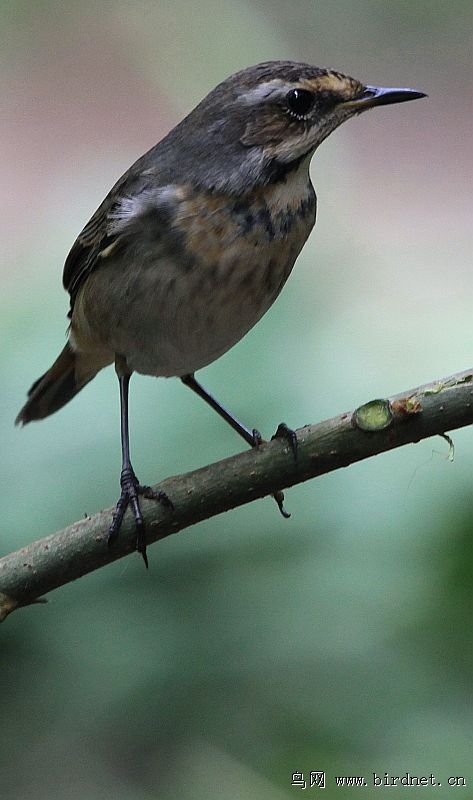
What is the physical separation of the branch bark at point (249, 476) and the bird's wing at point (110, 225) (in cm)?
90

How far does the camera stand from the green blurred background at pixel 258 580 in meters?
3.47

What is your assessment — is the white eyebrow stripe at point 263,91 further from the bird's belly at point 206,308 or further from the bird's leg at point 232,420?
the bird's leg at point 232,420

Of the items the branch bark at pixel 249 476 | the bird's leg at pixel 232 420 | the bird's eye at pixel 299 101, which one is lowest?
the branch bark at pixel 249 476

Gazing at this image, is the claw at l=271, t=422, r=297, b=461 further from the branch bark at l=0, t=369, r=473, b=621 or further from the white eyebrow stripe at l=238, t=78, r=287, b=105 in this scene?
the white eyebrow stripe at l=238, t=78, r=287, b=105

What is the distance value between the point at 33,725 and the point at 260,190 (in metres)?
2.05

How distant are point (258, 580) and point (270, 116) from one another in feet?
5.06

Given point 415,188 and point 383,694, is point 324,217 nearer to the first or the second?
point 415,188

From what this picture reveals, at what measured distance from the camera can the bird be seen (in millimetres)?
3047

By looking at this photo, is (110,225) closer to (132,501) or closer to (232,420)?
(232,420)

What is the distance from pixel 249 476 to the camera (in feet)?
8.96

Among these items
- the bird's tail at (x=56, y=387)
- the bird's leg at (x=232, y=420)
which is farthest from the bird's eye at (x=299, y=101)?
the bird's tail at (x=56, y=387)

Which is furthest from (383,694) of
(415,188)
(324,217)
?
(415,188)

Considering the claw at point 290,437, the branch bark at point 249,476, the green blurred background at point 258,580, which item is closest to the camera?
the branch bark at point 249,476

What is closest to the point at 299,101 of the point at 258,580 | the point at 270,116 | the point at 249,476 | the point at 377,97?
the point at 270,116
